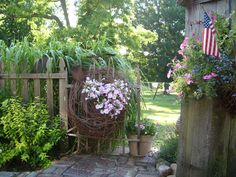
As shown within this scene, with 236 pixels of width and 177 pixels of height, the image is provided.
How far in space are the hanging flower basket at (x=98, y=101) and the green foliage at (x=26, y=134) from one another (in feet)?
1.27

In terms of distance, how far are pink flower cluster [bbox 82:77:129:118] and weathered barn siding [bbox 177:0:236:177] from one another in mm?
1237

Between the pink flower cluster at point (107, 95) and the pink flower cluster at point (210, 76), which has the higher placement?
the pink flower cluster at point (210, 76)

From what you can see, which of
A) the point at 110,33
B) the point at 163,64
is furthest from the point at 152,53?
the point at 110,33

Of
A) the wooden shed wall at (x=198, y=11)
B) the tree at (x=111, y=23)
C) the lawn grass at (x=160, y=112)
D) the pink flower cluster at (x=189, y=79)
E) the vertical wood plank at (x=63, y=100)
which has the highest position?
the tree at (x=111, y=23)

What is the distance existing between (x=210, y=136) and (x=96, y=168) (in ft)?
5.25

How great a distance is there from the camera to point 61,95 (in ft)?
15.6

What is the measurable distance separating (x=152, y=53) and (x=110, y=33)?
50.2 ft

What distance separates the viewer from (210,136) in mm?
3115

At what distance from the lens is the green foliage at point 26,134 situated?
4.23 m

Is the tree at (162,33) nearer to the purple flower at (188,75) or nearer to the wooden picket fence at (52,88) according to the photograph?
the wooden picket fence at (52,88)

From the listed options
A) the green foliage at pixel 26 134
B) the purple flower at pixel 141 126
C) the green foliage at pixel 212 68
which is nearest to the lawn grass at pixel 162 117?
the purple flower at pixel 141 126

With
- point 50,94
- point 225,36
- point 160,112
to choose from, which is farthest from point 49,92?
point 160,112

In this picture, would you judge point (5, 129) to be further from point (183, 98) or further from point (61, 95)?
point (183, 98)

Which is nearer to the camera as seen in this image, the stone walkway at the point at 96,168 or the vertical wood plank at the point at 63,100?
the stone walkway at the point at 96,168
